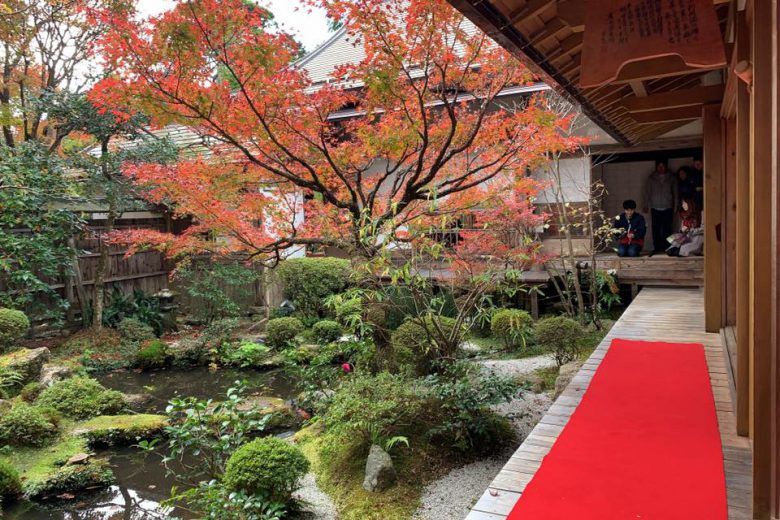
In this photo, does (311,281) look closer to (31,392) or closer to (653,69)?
(31,392)

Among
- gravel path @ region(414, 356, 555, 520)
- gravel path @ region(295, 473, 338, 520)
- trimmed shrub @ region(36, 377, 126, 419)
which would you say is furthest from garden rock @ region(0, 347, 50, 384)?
gravel path @ region(414, 356, 555, 520)

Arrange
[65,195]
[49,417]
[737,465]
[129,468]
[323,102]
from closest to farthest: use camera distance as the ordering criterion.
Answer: [737,465] < [129,468] < [49,417] < [323,102] < [65,195]

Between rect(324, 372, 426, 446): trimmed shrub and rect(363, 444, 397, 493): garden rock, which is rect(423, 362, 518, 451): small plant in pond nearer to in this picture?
rect(324, 372, 426, 446): trimmed shrub

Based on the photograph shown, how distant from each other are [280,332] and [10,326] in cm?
406

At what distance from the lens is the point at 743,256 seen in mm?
3232

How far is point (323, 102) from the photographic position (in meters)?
6.98

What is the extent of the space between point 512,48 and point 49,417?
20.5ft

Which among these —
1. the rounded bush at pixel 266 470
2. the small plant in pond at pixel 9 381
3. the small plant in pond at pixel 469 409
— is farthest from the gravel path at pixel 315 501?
the small plant in pond at pixel 9 381

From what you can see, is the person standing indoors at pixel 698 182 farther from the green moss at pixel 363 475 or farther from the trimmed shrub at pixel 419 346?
the green moss at pixel 363 475

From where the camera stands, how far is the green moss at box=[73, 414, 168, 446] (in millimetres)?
6391

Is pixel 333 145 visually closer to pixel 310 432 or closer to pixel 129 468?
pixel 310 432

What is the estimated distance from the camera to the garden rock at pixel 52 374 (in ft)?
25.7

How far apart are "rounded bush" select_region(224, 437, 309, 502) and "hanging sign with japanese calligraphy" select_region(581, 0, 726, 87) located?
134 inches

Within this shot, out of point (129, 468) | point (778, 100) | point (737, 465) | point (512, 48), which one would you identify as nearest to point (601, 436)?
point (737, 465)
